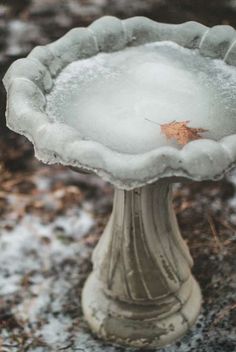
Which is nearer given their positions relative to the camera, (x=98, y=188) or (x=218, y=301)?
(x=218, y=301)

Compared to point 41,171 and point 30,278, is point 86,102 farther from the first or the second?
point 41,171

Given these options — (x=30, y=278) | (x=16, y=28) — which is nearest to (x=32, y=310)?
(x=30, y=278)

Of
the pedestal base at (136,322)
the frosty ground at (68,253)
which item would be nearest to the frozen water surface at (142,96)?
the pedestal base at (136,322)

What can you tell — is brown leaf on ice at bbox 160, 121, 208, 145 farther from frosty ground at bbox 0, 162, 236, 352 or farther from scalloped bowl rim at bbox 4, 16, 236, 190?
frosty ground at bbox 0, 162, 236, 352

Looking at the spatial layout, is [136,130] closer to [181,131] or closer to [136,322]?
[181,131]

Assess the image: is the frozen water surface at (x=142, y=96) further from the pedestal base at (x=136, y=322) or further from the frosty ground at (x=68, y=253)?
the frosty ground at (x=68, y=253)

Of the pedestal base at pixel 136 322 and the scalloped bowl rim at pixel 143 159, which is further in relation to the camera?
the pedestal base at pixel 136 322

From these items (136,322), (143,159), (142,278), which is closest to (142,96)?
(143,159)
